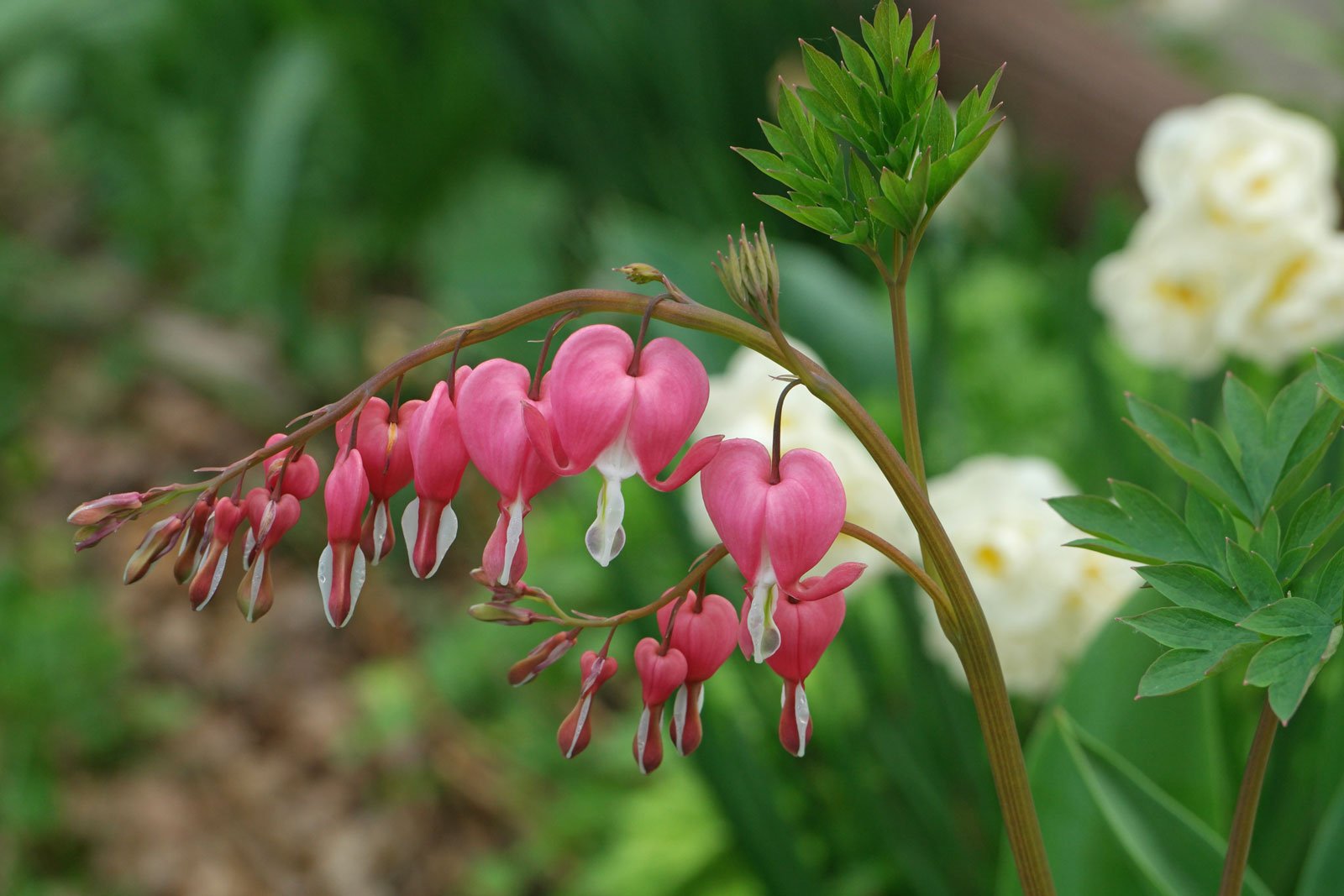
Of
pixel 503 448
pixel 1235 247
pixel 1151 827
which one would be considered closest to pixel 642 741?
pixel 503 448

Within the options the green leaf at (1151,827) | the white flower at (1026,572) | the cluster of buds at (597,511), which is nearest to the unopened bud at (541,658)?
the cluster of buds at (597,511)

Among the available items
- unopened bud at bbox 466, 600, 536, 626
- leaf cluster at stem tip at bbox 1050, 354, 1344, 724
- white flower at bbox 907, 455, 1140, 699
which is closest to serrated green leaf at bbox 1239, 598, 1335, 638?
leaf cluster at stem tip at bbox 1050, 354, 1344, 724

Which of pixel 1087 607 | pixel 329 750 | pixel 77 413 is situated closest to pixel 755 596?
pixel 1087 607

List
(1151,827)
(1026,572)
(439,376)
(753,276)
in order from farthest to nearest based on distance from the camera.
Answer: (439,376)
(1026,572)
(1151,827)
(753,276)

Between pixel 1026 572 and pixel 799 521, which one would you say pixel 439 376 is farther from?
pixel 799 521

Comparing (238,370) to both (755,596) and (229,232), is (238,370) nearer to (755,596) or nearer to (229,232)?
(229,232)
